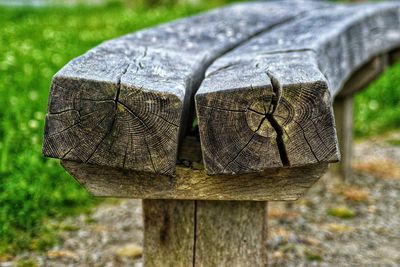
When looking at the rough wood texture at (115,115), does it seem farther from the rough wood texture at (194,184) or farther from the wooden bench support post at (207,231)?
the wooden bench support post at (207,231)

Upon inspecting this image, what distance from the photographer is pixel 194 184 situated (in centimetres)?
206

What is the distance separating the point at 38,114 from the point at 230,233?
2764mm

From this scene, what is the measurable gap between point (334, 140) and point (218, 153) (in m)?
0.33

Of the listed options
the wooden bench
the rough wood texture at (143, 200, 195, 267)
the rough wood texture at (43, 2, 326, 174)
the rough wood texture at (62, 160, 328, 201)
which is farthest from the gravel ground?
the rough wood texture at (43, 2, 326, 174)

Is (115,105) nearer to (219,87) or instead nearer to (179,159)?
(219,87)

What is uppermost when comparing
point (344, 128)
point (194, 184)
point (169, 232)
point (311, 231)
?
point (344, 128)

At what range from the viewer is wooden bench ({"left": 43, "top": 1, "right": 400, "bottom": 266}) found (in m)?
1.76

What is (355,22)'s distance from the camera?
329cm

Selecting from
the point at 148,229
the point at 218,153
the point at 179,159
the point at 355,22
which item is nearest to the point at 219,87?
the point at 218,153

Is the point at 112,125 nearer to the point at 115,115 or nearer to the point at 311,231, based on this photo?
the point at 115,115

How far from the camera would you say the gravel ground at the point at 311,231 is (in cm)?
329

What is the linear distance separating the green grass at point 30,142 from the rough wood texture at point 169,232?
3.79 ft

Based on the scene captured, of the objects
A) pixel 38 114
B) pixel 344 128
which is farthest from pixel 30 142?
pixel 344 128

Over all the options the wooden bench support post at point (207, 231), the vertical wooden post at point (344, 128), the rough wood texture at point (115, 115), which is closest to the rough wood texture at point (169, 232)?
the wooden bench support post at point (207, 231)
